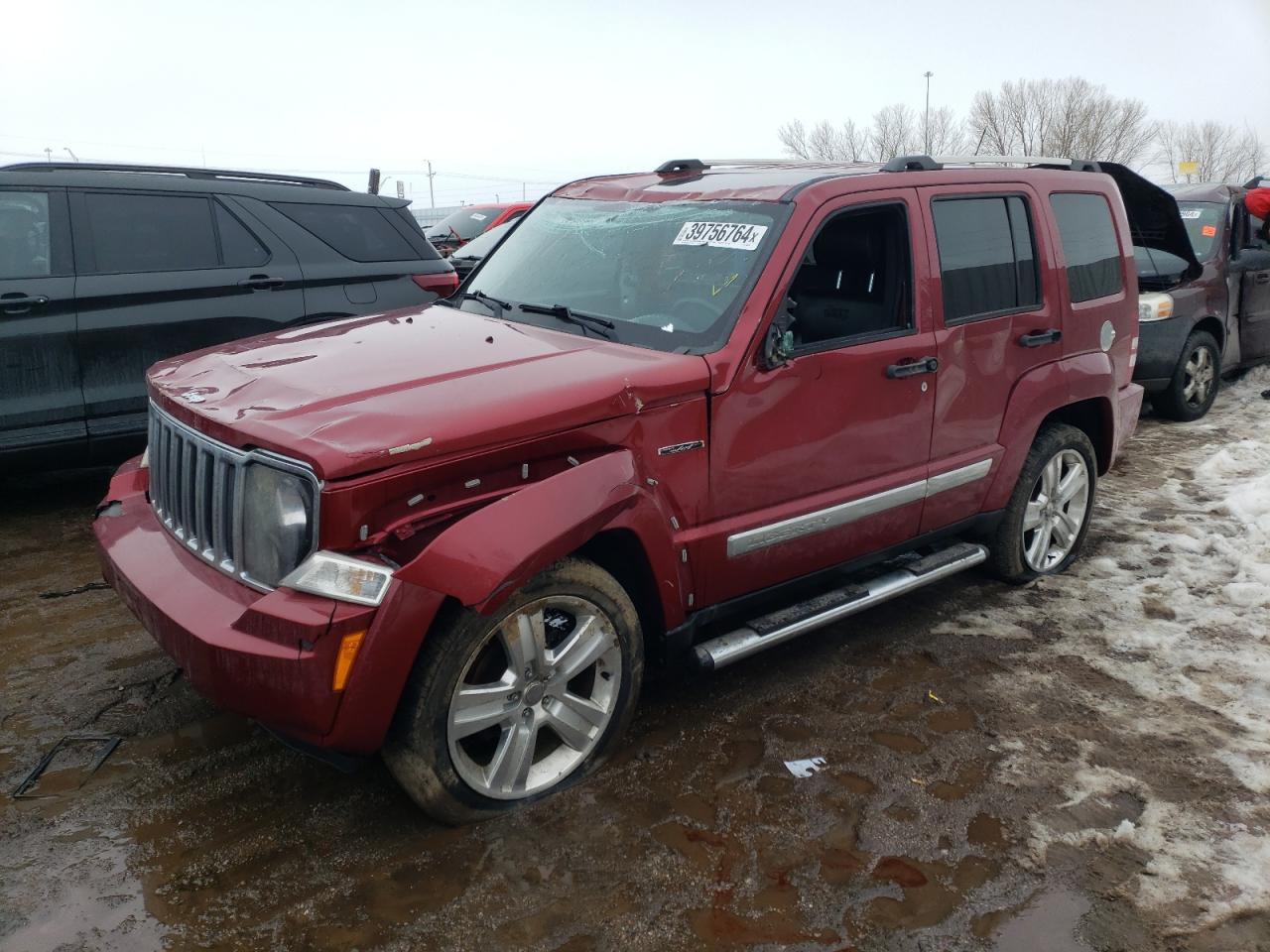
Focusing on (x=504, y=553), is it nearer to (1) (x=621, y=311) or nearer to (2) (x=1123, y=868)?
(1) (x=621, y=311)

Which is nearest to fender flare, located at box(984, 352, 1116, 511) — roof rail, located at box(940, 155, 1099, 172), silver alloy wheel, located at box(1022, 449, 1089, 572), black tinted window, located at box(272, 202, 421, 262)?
silver alloy wheel, located at box(1022, 449, 1089, 572)

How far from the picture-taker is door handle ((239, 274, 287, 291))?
19.0ft

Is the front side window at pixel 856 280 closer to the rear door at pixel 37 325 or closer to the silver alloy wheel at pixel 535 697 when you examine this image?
the silver alloy wheel at pixel 535 697

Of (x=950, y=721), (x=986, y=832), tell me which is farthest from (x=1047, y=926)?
(x=950, y=721)

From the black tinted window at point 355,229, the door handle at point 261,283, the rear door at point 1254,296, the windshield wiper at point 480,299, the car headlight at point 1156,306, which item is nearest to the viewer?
the windshield wiper at point 480,299

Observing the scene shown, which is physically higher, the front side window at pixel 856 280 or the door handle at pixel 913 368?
the front side window at pixel 856 280

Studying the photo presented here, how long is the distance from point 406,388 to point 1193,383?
24.9 ft

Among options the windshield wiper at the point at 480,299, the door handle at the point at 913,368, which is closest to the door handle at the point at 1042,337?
the door handle at the point at 913,368

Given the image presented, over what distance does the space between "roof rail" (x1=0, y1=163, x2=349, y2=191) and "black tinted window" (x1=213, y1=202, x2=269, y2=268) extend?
0.27 meters

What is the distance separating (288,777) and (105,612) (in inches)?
67.1

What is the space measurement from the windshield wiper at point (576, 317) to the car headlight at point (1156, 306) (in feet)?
19.6

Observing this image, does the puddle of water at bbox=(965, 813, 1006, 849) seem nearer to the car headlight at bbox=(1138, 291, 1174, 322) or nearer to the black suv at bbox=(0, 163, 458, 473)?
Answer: the black suv at bbox=(0, 163, 458, 473)

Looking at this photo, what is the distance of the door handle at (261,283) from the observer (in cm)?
A: 580

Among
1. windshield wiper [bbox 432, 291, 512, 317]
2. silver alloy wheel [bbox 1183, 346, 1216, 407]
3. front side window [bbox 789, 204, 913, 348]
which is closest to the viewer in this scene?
front side window [bbox 789, 204, 913, 348]
